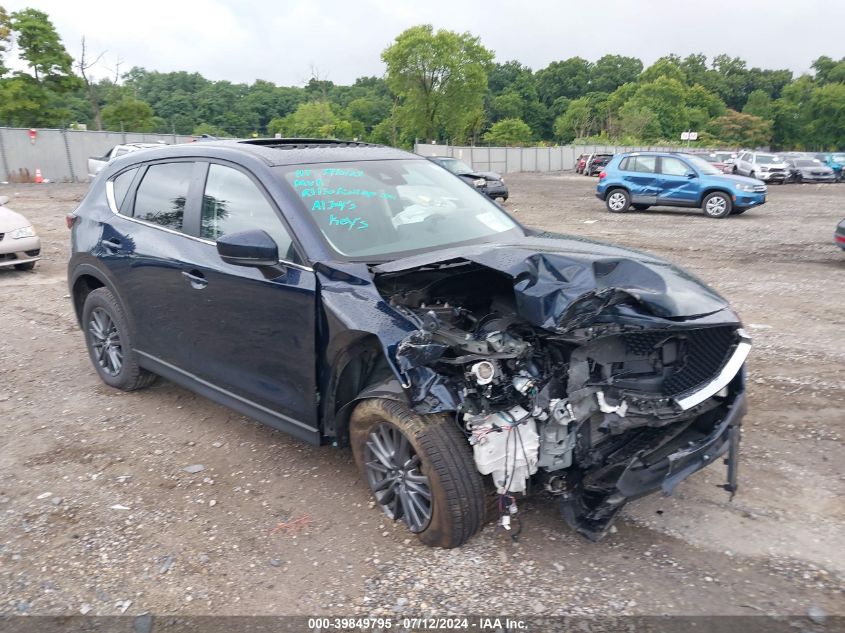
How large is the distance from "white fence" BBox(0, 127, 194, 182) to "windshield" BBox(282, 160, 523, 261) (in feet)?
88.0

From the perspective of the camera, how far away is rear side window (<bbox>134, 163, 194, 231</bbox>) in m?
4.36

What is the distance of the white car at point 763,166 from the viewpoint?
33062 mm

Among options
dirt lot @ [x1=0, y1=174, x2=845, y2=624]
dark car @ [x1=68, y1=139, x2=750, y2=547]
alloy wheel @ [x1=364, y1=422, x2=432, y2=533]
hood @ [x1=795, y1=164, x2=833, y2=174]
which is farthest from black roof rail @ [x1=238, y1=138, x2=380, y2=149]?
hood @ [x1=795, y1=164, x2=833, y2=174]

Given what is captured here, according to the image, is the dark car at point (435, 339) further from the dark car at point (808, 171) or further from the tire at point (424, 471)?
the dark car at point (808, 171)

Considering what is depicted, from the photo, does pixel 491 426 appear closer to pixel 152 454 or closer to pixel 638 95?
pixel 152 454

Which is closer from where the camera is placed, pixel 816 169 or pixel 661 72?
pixel 816 169

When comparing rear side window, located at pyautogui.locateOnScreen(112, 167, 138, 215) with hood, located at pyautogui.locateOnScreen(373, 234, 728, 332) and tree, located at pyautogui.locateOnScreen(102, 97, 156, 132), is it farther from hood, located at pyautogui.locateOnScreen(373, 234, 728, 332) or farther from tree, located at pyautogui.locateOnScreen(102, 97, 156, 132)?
tree, located at pyautogui.locateOnScreen(102, 97, 156, 132)

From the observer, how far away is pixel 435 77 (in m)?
71.1

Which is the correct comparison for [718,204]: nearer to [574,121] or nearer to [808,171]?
[808,171]

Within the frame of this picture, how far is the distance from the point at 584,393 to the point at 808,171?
3825 cm

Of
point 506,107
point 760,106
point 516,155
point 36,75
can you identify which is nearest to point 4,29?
point 36,75

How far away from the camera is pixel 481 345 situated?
9.88 feet

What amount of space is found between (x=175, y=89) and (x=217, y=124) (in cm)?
905

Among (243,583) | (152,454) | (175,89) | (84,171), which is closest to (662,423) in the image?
(243,583)
